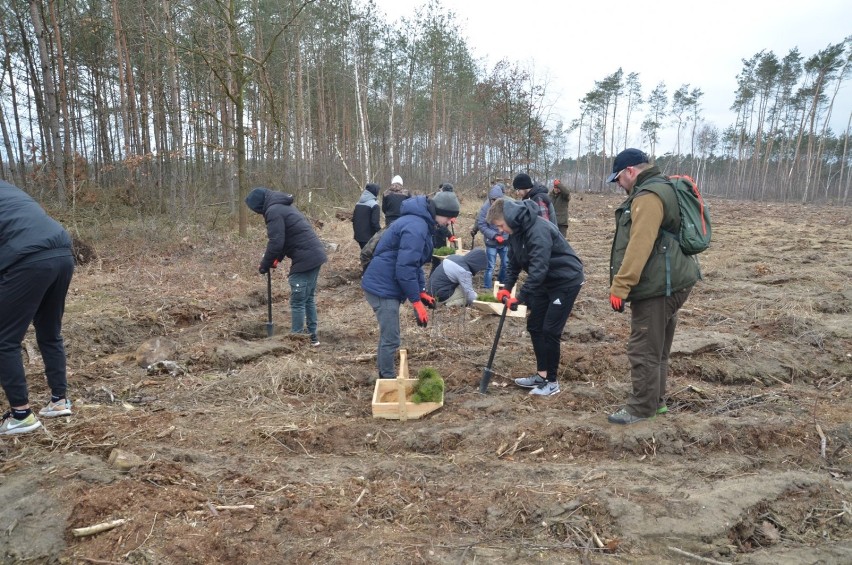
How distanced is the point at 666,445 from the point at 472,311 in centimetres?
421

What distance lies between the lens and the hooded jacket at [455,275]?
7273 mm

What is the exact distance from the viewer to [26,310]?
3.41 metres

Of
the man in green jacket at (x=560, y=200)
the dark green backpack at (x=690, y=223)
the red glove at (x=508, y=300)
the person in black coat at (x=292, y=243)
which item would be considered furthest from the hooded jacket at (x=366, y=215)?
the dark green backpack at (x=690, y=223)

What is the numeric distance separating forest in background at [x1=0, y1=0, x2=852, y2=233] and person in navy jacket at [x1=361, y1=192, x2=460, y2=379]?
787 cm

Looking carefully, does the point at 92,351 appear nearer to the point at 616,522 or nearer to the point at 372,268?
the point at 372,268

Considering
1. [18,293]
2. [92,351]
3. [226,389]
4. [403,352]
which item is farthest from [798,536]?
[92,351]

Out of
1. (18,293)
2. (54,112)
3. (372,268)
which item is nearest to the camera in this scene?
(18,293)

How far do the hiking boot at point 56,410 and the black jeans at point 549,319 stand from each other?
3.88 meters

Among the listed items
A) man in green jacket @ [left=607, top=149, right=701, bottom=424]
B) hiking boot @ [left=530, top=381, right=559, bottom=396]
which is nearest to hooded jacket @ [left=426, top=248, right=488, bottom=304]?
hiking boot @ [left=530, top=381, right=559, bottom=396]

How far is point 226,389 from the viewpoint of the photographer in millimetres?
4707

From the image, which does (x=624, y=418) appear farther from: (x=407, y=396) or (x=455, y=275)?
(x=455, y=275)

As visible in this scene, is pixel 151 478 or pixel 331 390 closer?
pixel 151 478

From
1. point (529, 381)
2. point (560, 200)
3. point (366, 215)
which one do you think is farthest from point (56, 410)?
point (560, 200)

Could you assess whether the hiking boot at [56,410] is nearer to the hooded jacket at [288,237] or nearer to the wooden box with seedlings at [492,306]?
the hooded jacket at [288,237]
